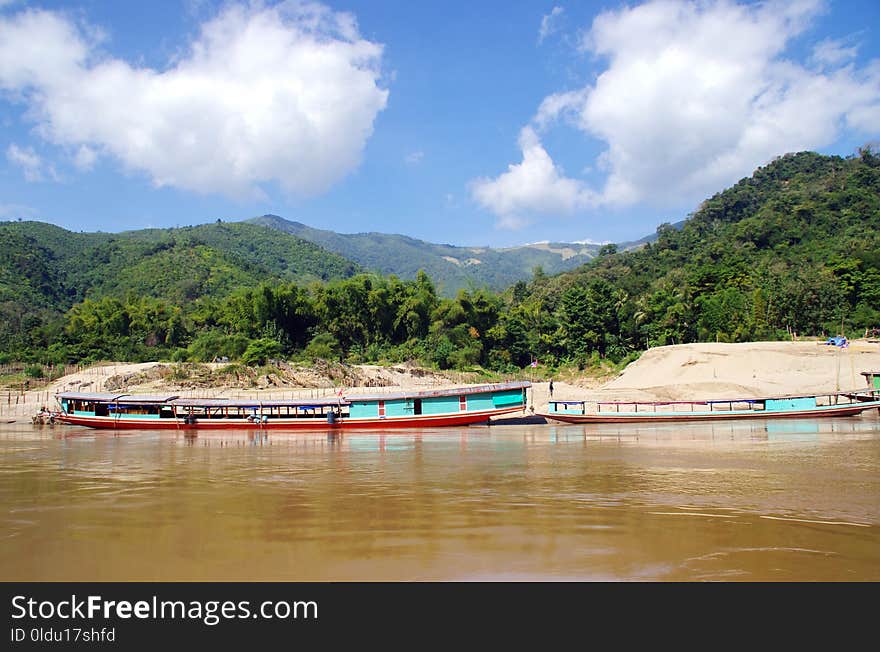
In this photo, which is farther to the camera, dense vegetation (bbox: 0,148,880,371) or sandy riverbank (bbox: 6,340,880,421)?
dense vegetation (bbox: 0,148,880,371)

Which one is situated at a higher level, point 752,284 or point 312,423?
point 752,284

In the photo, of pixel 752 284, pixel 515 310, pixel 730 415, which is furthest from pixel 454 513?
pixel 515 310

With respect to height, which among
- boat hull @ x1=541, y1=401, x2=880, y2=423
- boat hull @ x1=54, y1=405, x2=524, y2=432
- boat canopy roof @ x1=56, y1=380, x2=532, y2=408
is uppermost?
boat canopy roof @ x1=56, y1=380, x2=532, y2=408

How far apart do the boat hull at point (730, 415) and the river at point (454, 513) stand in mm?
7054

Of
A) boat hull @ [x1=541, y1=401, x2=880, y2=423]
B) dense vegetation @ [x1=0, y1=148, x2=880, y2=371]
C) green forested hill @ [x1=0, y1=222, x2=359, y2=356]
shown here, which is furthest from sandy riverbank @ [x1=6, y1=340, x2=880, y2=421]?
green forested hill @ [x1=0, y1=222, x2=359, y2=356]

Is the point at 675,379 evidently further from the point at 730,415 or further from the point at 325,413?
the point at 325,413

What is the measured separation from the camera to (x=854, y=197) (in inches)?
2948

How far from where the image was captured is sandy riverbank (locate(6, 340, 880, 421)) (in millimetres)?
38531

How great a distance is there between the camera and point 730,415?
29.7 m

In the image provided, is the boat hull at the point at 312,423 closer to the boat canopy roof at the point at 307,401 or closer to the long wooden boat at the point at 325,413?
the long wooden boat at the point at 325,413

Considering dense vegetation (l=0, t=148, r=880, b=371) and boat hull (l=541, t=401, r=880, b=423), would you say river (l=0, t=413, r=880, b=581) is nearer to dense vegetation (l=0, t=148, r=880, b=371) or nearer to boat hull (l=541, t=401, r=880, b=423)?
boat hull (l=541, t=401, r=880, b=423)

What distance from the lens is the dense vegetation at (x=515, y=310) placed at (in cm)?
5188

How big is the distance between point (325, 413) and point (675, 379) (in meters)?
24.1
